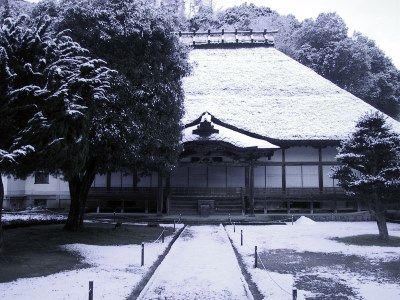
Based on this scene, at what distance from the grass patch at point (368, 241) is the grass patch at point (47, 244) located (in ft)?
26.5

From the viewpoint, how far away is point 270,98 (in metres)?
34.5

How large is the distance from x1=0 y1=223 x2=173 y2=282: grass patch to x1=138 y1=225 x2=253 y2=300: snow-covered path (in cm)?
258

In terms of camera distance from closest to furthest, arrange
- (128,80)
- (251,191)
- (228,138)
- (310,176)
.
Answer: (128,80), (228,138), (251,191), (310,176)

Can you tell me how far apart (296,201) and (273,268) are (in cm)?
1844

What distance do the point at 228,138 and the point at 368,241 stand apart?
12353 millimetres

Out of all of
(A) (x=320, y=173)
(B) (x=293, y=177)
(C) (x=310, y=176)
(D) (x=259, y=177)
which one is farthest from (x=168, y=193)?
(A) (x=320, y=173)

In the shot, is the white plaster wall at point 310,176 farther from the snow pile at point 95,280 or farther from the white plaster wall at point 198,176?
the snow pile at point 95,280

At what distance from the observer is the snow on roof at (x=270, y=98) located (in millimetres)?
30234

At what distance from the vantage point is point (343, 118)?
Answer: 30859 millimetres

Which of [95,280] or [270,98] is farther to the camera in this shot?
[270,98]

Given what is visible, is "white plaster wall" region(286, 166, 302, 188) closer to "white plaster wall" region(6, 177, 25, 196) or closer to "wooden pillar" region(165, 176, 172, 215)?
"wooden pillar" region(165, 176, 172, 215)

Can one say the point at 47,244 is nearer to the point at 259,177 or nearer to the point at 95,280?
the point at 95,280

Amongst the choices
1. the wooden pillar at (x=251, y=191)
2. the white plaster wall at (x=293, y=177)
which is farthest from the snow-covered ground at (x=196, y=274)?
the white plaster wall at (x=293, y=177)

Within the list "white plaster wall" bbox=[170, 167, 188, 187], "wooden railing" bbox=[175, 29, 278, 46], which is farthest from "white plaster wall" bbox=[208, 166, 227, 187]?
"wooden railing" bbox=[175, 29, 278, 46]
